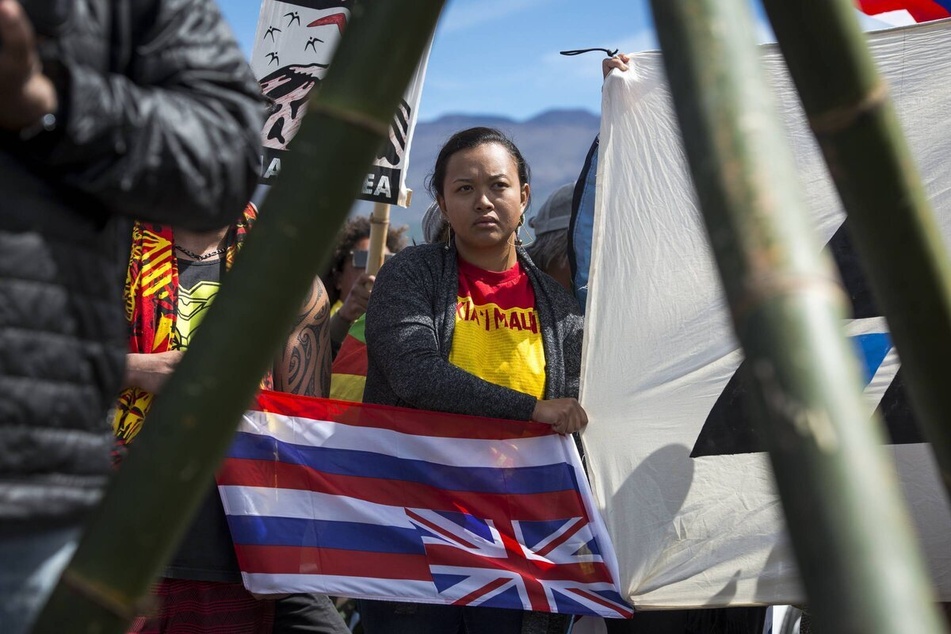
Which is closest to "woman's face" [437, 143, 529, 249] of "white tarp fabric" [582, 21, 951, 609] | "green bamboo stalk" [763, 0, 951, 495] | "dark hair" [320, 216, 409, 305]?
"white tarp fabric" [582, 21, 951, 609]

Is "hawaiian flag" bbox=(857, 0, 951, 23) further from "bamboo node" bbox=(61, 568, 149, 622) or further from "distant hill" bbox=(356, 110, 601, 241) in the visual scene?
"distant hill" bbox=(356, 110, 601, 241)

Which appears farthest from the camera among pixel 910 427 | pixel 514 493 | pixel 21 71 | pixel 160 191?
pixel 514 493

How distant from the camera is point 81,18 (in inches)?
49.6

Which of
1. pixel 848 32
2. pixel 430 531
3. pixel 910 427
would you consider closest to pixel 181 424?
pixel 848 32

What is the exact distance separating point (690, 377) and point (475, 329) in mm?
685

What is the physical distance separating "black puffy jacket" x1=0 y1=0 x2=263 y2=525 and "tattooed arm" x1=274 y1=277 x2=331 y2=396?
7.03 feet

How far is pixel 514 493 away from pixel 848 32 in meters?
2.62

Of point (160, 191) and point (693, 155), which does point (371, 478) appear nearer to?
point (160, 191)

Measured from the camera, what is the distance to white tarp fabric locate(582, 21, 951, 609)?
3.29 meters

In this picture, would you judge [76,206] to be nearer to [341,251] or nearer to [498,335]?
[498,335]

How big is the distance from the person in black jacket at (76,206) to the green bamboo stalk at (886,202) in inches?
26.3

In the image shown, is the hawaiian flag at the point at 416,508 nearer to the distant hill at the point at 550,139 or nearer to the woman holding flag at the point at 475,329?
the woman holding flag at the point at 475,329

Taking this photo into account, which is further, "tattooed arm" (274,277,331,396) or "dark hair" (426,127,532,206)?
"dark hair" (426,127,532,206)

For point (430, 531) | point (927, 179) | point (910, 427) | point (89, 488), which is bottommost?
point (89, 488)
